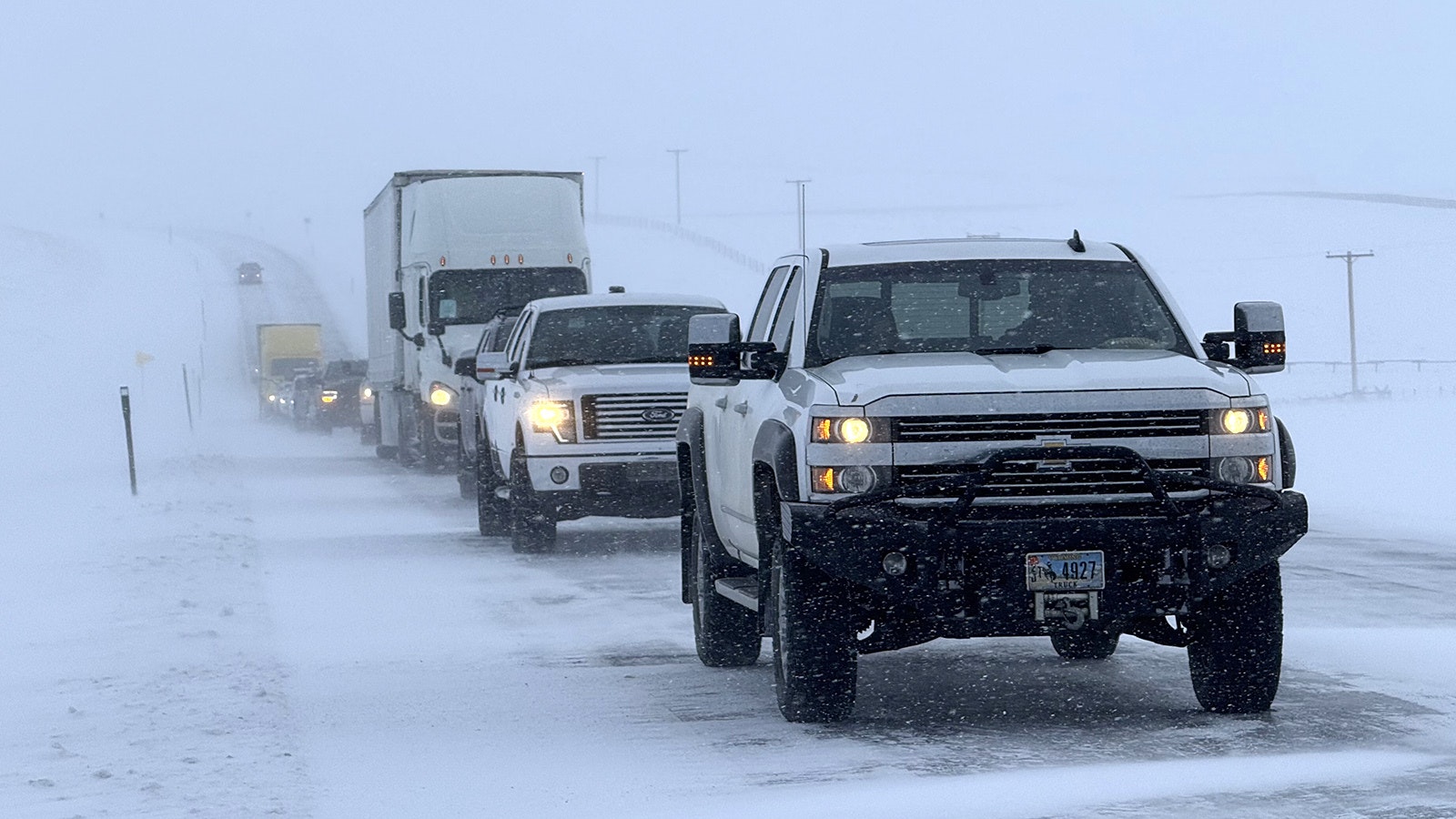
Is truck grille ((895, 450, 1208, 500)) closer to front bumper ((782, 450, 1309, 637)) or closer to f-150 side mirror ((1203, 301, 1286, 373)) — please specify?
front bumper ((782, 450, 1309, 637))

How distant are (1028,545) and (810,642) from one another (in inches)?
38.4

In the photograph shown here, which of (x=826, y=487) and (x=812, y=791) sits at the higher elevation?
(x=826, y=487)

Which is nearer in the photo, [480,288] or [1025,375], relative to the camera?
[1025,375]

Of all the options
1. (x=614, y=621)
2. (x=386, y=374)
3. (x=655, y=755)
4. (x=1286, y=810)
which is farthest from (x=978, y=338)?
(x=386, y=374)

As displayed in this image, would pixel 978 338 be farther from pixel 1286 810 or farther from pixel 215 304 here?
pixel 215 304

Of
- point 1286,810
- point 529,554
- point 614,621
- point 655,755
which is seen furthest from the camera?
point 529,554

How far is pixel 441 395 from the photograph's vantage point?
29.5m

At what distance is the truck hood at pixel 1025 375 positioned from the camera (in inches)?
323

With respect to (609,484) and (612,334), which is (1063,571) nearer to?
(609,484)

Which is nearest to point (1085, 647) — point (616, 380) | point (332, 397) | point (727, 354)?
point (727, 354)

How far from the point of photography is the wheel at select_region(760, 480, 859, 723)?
27.5 ft

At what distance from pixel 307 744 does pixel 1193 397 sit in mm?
3508

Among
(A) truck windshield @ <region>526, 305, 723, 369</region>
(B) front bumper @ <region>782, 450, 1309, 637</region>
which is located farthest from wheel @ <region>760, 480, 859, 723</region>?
(A) truck windshield @ <region>526, 305, 723, 369</region>

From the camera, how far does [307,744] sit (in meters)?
8.48
